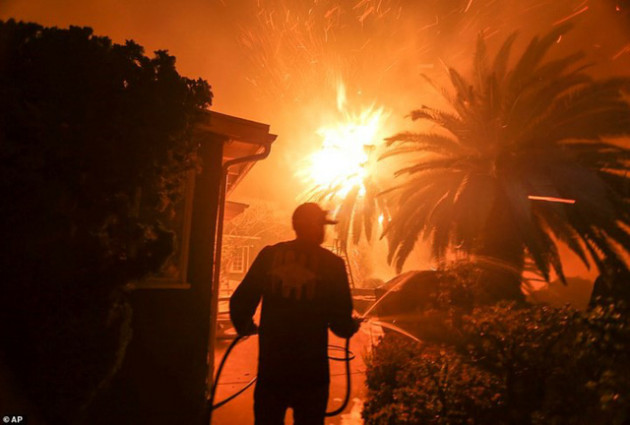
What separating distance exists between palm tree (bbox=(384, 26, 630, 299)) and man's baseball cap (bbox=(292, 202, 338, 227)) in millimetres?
8137

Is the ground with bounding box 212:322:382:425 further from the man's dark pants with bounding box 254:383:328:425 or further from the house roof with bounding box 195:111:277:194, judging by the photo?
the house roof with bounding box 195:111:277:194

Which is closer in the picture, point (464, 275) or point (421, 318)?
point (464, 275)

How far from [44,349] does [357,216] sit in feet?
43.5

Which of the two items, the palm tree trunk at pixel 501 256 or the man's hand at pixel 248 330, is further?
the palm tree trunk at pixel 501 256

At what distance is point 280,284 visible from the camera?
2586mm

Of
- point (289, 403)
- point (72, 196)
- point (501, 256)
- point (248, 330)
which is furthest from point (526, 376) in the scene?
point (501, 256)

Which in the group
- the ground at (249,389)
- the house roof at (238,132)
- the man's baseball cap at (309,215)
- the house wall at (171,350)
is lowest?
the ground at (249,389)

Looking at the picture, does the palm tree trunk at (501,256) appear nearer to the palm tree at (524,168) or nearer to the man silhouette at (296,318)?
the palm tree at (524,168)

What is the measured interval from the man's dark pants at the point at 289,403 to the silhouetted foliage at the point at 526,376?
5.49 ft

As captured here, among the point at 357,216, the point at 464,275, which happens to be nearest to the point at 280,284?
the point at 464,275

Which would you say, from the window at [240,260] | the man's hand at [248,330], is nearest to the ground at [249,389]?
the man's hand at [248,330]

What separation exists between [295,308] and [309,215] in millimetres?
704

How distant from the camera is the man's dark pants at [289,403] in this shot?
252 cm

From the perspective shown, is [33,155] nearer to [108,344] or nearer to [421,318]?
[108,344]
